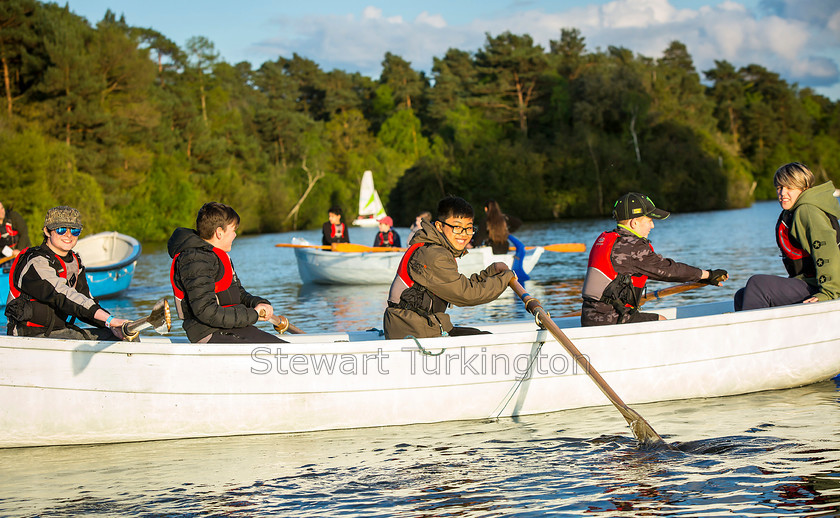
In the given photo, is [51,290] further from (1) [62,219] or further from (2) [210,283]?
(2) [210,283]

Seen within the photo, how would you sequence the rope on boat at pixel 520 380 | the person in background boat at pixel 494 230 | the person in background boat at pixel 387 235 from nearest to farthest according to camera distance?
the rope on boat at pixel 520 380 → the person in background boat at pixel 494 230 → the person in background boat at pixel 387 235

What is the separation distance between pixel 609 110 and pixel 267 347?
5465 centimetres

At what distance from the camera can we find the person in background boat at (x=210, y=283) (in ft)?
15.8

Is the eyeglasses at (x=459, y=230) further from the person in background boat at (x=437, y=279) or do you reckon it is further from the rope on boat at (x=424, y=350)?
the rope on boat at (x=424, y=350)

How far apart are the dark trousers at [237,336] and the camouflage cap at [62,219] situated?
123 centimetres

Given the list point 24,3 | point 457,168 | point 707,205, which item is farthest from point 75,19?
point 707,205

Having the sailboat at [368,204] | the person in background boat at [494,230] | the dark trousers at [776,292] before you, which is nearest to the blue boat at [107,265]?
the person in background boat at [494,230]

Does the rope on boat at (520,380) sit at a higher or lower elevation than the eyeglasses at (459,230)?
lower

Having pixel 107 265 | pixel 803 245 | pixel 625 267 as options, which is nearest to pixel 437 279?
pixel 625 267

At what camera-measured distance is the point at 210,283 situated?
15.9 ft

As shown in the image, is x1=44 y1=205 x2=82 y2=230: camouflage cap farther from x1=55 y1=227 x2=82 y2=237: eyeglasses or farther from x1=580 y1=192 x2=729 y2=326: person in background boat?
x1=580 y1=192 x2=729 y2=326: person in background boat

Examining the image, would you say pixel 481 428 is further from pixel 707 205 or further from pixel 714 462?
pixel 707 205

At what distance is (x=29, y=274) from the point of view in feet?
16.7

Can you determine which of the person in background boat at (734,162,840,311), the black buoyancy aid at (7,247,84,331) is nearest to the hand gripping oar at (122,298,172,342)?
the black buoyancy aid at (7,247,84,331)
